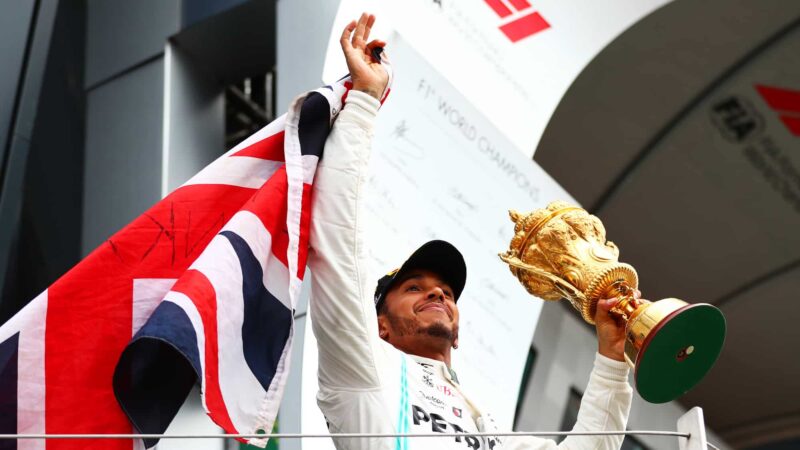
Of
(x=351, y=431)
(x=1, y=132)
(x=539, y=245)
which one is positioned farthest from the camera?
(x=1, y=132)

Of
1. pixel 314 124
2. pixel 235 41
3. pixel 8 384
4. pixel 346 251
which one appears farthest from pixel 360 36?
pixel 235 41

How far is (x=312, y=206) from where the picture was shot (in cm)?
403

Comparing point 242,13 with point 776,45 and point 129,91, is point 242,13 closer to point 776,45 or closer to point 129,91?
point 129,91

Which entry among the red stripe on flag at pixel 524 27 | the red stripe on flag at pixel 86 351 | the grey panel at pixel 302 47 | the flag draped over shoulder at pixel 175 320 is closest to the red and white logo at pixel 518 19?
the red stripe on flag at pixel 524 27

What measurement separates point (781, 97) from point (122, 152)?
5.58m

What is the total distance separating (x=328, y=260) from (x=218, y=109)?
3.94 m

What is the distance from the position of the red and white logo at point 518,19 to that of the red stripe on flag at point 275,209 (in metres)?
3.80

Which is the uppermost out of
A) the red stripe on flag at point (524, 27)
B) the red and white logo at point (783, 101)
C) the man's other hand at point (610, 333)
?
the red stripe on flag at point (524, 27)

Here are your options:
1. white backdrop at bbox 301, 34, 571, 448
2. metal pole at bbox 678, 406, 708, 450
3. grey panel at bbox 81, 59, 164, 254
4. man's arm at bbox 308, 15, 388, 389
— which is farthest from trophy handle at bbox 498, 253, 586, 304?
grey panel at bbox 81, 59, 164, 254

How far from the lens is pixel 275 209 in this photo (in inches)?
159

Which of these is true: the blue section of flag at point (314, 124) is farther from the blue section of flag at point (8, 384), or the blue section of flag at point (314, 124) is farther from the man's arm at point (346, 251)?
the blue section of flag at point (8, 384)

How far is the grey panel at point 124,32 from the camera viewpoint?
7438 millimetres

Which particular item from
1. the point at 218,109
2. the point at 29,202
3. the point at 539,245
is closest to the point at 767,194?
the point at 218,109

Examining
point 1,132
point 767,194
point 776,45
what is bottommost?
point 767,194
